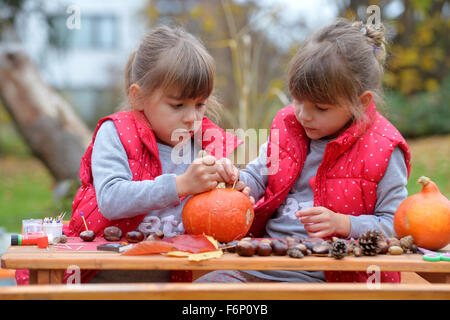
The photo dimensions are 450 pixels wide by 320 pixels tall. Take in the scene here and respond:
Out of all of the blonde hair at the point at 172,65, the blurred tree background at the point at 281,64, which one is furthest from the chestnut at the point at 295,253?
the blurred tree background at the point at 281,64

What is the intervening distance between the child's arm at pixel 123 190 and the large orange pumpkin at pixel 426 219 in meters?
0.83

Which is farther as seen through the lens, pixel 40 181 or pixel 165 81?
pixel 40 181

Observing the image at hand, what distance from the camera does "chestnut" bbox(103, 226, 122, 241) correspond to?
6.75ft

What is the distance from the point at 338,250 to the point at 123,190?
811 millimetres

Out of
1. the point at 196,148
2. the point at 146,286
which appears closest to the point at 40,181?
the point at 196,148

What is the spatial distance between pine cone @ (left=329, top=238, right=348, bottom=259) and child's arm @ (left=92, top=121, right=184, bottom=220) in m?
0.60

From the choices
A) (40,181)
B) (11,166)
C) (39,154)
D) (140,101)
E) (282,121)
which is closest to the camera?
(140,101)

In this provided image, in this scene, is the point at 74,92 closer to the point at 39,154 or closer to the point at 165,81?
the point at 39,154

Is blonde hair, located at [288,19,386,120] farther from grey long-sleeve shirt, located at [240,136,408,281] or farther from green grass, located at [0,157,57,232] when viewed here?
green grass, located at [0,157,57,232]

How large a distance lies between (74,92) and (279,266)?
16627 mm

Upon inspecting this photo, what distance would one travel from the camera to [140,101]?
2402 millimetres

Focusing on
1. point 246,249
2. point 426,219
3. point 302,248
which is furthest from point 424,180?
point 246,249

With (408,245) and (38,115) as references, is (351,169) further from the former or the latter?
(38,115)

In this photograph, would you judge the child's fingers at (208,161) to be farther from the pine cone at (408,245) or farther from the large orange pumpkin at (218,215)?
the pine cone at (408,245)
